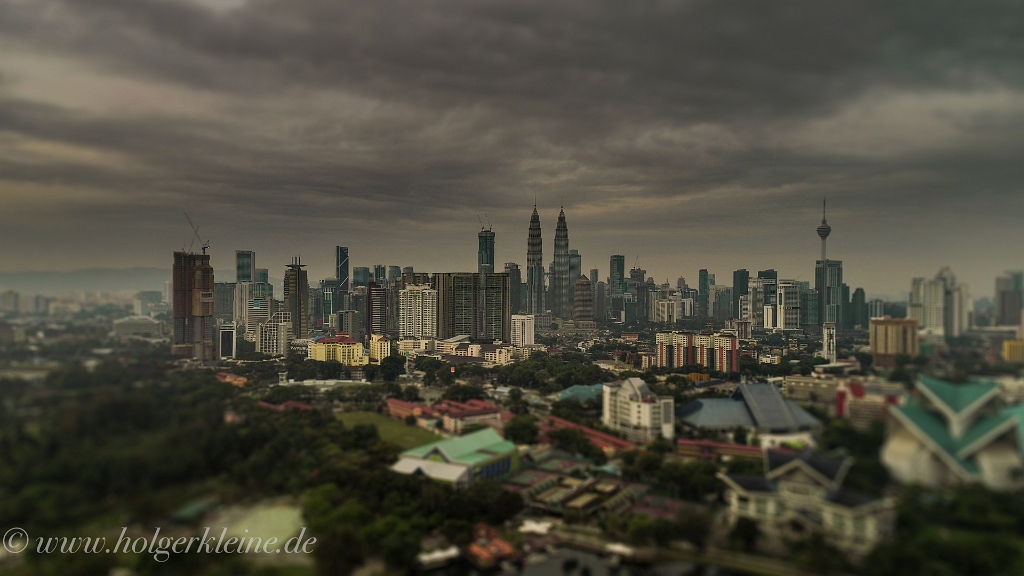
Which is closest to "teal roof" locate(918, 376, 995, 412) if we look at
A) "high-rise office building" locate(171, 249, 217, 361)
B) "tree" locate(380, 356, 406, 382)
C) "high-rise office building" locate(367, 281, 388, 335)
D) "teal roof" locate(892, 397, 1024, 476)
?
"teal roof" locate(892, 397, 1024, 476)

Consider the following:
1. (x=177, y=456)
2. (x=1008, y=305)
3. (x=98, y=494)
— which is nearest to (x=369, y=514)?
(x=177, y=456)

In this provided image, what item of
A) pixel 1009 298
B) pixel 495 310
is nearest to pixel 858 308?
pixel 495 310

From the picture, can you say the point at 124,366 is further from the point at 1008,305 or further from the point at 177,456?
the point at 1008,305

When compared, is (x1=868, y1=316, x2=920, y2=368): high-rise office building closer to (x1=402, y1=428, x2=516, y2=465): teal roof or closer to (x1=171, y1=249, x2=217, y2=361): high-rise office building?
(x1=402, y1=428, x2=516, y2=465): teal roof

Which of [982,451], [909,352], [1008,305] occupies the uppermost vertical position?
[1008,305]

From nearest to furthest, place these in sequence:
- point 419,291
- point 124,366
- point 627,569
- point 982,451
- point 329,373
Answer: point 982,451 → point 627,569 → point 124,366 → point 329,373 → point 419,291

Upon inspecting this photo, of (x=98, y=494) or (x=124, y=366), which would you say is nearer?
(x=98, y=494)

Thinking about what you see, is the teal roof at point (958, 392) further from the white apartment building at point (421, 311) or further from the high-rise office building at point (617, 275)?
the high-rise office building at point (617, 275)
